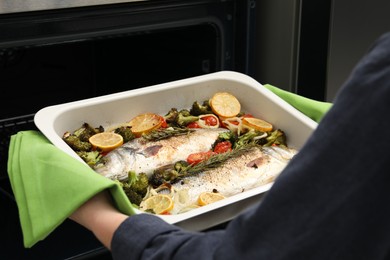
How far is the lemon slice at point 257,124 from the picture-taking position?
48.6 inches

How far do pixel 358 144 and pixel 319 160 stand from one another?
37 millimetres

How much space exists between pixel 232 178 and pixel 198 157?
0.38 ft

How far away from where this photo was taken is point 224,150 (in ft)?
3.87

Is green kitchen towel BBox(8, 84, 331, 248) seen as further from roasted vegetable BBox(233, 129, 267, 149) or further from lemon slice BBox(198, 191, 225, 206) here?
roasted vegetable BBox(233, 129, 267, 149)

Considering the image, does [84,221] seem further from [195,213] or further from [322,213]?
[322,213]

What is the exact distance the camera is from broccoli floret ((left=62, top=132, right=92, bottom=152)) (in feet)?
3.64

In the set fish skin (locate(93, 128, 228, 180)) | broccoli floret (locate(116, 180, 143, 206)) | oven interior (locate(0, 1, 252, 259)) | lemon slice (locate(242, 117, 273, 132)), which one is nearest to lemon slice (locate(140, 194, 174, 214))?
broccoli floret (locate(116, 180, 143, 206))

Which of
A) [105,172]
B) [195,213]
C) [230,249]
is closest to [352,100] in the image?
[230,249]

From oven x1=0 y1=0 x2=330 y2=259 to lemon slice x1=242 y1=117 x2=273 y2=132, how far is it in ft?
0.93

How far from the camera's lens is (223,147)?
1186 millimetres

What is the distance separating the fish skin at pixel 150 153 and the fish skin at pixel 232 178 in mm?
90

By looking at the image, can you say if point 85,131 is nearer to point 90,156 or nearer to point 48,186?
point 90,156

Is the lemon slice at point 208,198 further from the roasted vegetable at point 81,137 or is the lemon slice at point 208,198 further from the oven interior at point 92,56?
the oven interior at point 92,56

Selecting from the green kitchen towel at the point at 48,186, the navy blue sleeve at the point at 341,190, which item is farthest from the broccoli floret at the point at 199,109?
the navy blue sleeve at the point at 341,190
